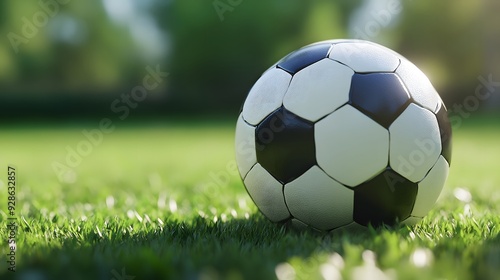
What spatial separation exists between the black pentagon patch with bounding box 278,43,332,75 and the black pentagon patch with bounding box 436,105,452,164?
701mm

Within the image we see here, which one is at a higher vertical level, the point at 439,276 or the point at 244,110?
the point at 244,110

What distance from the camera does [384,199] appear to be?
8.99 ft

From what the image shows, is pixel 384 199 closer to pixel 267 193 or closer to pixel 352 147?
pixel 352 147

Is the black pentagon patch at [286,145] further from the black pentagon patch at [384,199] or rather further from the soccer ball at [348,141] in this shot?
the black pentagon patch at [384,199]

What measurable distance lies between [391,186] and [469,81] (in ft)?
79.6

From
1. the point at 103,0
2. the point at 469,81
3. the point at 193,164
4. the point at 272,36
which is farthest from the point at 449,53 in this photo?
the point at 193,164

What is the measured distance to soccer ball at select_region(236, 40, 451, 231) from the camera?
2.69 metres

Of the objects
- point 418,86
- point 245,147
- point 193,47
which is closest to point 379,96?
point 418,86

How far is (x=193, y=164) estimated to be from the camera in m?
7.09

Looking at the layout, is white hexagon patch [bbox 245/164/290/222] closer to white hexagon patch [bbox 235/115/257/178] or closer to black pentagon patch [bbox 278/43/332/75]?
white hexagon patch [bbox 235/115/257/178]

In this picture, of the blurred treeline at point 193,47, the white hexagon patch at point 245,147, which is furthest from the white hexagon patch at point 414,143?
the blurred treeline at point 193,47

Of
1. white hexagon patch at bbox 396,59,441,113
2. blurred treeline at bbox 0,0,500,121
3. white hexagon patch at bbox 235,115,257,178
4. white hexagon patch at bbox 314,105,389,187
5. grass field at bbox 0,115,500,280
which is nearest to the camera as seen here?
grass field at bbox 0,115,500,280

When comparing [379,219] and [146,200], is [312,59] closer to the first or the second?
[379,219]

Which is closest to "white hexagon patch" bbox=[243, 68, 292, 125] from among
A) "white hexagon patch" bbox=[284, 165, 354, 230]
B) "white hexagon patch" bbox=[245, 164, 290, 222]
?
"white hexagon patch" bbox=[245, 164, 290, 222]
